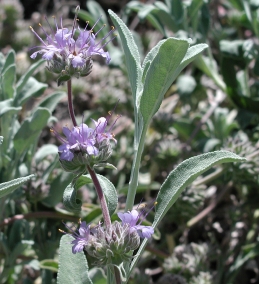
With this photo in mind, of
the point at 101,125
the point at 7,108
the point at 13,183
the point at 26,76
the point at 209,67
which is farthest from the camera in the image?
the point at 209,67

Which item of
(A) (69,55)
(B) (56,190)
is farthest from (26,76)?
(A) (69,55)

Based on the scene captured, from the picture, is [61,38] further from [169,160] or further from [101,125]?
[169,160]

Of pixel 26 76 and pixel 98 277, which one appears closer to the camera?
pixel 98 277

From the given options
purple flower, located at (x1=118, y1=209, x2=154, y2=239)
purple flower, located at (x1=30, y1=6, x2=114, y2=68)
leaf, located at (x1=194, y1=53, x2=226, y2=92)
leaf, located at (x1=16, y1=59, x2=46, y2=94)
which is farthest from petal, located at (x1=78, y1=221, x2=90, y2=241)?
leaf, located at (x1=194, y1=53, x2=226, y2=92)

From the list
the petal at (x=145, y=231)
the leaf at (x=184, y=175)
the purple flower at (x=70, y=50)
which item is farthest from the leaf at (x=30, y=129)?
the petal at (x=145, y=231)

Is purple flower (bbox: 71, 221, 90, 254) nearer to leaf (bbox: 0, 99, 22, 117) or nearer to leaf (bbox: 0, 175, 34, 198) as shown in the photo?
leaf (bbox: 0, 175, 34, 198)

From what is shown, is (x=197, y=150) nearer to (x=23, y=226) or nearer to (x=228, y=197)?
(x=228, y=197)
